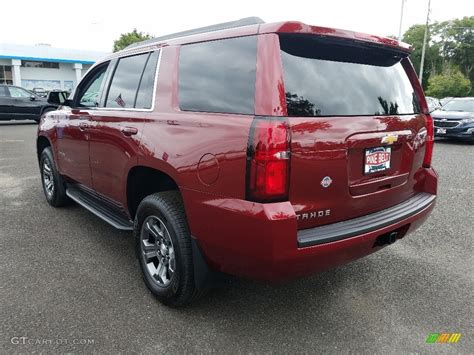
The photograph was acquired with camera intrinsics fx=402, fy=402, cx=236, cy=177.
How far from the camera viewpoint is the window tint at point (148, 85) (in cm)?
313

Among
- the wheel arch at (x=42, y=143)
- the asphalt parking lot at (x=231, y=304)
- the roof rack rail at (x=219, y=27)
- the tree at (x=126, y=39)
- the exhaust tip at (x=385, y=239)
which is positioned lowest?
the asphalt parking lot at (x=231, y=304)

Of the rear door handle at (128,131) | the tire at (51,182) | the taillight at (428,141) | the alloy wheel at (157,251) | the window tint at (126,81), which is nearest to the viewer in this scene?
the alloy wheel at (157,251)

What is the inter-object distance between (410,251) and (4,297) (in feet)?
11.9

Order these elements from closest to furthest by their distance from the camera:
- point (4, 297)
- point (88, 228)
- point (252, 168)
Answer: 1. point (252, 168)
2. point (4, 297)
3. point (88, 228)

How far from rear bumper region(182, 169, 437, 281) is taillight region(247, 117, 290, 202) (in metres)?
0.07

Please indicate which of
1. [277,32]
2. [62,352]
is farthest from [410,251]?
[62,352]

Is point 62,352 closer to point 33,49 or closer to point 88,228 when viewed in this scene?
point 88,228

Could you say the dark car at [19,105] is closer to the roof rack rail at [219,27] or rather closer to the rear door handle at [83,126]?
the rear door handle at [83,126]

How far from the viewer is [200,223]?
2520mm

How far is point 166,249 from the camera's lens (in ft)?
9.73

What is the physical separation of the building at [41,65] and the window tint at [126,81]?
4022cm

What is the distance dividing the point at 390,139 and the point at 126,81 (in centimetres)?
228

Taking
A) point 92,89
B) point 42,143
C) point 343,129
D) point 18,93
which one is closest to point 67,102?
point 92,89

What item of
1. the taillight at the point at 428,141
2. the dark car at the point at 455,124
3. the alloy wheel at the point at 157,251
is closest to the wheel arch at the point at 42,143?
the alloy wheel at the point at 157,251
